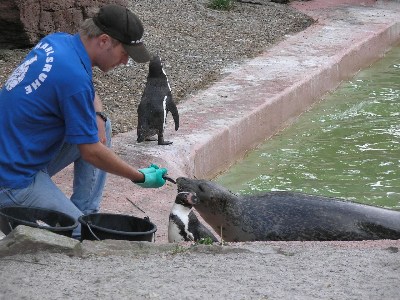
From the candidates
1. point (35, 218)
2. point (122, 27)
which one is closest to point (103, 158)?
point (35, 218)

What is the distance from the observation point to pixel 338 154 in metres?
8.04

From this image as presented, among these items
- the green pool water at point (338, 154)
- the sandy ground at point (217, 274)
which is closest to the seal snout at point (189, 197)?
the sandy ground at point (217, 274)

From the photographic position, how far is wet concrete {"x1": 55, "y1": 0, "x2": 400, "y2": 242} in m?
6.21

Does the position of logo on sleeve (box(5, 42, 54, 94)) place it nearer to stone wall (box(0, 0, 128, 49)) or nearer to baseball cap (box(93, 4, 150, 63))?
baseball cap (box(93, 4, 150, 63))

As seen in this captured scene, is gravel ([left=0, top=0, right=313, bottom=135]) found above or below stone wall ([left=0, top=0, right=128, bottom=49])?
below

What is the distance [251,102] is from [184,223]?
138 inches

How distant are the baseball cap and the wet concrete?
4.73 feet

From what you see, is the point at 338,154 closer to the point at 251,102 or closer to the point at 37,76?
the point at 251,102

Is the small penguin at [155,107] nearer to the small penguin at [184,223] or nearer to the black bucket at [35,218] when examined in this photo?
the small penguin at [184,223]

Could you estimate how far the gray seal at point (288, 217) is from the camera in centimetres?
529

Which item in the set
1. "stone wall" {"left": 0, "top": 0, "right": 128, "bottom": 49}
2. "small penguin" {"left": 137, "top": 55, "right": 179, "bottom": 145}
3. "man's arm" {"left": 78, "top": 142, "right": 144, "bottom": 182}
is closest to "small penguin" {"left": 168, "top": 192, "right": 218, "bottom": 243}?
"man's arm" {"left": 78, "top": 142, "right": 144, "bottom": 182}

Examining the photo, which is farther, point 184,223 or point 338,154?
point 338,154

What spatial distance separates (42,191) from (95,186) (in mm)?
487

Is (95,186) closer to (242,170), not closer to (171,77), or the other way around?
(242,170)
